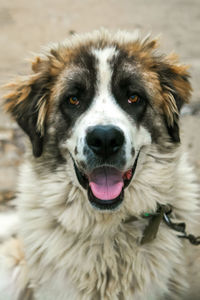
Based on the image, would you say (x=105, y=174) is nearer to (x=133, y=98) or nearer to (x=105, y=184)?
(x=105, y=184)

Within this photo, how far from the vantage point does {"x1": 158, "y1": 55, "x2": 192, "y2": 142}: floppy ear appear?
324cm

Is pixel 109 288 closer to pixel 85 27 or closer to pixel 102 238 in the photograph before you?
pixel 102 238

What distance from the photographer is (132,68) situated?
314 cm

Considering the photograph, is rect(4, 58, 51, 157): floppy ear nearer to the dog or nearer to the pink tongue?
the dog

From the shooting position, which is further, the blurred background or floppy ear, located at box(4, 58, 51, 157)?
the blurred background

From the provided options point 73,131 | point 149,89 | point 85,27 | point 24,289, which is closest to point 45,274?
point 24,289

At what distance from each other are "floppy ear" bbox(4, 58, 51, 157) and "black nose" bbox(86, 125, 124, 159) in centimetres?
61

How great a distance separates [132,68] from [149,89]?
8.1 inches

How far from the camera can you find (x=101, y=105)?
2.96 meters

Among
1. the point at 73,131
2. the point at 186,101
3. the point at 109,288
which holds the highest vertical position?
the point at 186,101

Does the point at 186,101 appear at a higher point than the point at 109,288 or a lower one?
higher

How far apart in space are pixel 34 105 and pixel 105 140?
0.83 metres

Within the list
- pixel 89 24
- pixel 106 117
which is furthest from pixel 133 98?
pixel 89 24

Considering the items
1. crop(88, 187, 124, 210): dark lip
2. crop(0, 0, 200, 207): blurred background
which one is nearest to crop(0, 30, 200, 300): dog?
crop(88, 187, 124, 210): dark lip
